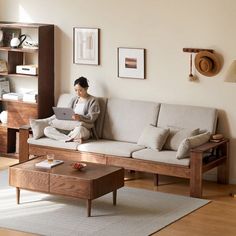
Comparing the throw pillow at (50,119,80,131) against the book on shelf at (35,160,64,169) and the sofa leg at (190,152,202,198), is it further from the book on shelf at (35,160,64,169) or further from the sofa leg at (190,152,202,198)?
the sofa leg at (190,152,202,198)

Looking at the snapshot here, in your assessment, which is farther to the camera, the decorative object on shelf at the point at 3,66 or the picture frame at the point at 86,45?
the decorative object on shelf at the point at 3,66

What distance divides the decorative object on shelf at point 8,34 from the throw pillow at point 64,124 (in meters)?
1.40

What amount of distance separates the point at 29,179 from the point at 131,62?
2.18 meters

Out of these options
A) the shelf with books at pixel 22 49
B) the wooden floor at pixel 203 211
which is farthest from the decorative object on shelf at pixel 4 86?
the wooden floor at pixel 203 211

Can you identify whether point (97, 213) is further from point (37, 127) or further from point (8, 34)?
point (8, 34)

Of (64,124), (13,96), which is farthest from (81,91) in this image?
(13,96)

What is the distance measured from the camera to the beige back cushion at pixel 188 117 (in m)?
8.09

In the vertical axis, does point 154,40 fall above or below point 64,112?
above

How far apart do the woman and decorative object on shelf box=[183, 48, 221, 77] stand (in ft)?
4.24

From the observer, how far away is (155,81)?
28.1 ft

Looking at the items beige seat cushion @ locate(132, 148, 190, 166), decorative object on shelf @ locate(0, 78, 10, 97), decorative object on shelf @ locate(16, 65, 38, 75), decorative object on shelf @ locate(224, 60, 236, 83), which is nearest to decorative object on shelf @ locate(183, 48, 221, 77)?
decorative object on shelf @ locate(224, 60, 236, 83)

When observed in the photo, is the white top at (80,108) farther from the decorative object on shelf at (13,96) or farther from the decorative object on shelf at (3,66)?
the decorative object on shelf at (3,66)

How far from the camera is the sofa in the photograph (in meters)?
7.65

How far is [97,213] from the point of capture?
7039 millimetres
